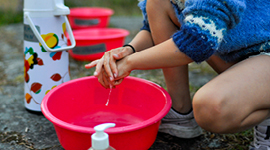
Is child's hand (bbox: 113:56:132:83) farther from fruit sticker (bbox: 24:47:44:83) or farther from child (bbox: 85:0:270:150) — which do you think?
fruit sticker (bbox: 24:47:44:83)

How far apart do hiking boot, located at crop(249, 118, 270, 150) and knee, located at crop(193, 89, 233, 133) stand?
7.2 inches

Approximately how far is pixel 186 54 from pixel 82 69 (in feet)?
3.93

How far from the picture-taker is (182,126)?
1003 mm

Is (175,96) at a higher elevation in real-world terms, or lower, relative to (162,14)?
lower

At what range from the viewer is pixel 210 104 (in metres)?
0.70

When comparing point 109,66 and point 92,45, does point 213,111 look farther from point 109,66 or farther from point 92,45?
point 92,45

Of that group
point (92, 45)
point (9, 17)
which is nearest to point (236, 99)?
point (92, 45)

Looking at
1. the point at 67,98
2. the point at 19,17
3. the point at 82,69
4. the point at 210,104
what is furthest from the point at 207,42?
the point at 19,17

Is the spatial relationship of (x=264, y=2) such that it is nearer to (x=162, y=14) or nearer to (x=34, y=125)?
(x=162, y=14)

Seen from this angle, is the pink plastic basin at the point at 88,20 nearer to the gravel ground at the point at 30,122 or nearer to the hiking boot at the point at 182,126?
the gravel ground at the point at 30,122

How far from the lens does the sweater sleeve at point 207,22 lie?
0.64 meters

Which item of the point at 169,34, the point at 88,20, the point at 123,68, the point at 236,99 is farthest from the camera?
the point at 88,20

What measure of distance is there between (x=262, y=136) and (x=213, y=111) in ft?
0.95

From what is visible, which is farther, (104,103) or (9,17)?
(9,17)
